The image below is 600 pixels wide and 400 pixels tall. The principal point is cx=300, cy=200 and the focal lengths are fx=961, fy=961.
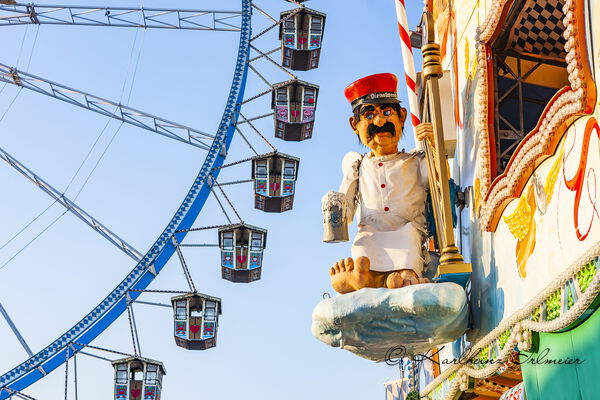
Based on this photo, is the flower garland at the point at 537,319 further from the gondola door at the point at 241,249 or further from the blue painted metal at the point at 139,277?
the gondola door at the point at 241,249

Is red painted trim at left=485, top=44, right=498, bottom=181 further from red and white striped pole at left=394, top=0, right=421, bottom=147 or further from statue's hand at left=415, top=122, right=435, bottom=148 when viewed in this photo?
red and white striped pole at left=394, top=0, right=421, bottom=147

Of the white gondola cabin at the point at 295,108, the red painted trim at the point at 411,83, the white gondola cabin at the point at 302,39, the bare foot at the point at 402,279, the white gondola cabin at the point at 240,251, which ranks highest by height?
the white gondola cabin at the point at 302,39

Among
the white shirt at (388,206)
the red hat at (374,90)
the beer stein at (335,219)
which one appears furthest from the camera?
the red hat at (374,90)

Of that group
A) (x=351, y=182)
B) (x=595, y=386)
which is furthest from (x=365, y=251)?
(x=595, y=386)

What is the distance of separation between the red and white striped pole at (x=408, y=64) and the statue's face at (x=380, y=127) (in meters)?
0.15

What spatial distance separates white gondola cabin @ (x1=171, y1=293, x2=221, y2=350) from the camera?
540 inches

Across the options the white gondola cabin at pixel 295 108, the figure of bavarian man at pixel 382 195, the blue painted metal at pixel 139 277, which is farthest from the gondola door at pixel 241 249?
the figure of bavarian man at pixel 382 195

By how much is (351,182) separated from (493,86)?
123 centimetres

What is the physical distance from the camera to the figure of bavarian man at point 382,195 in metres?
5.88

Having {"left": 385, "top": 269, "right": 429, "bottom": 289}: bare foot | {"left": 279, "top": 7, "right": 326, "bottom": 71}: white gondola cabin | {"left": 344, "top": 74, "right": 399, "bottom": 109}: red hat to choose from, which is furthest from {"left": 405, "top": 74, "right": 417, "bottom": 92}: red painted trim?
{"left": 279, "top": 7, "right": 326, "bottom": 71}: white gondola cabin

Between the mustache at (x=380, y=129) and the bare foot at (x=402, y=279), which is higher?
the mustache at (x=380, y=129)

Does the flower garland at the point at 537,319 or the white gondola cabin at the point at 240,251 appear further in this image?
the white gondola cabin at the point at 240,251

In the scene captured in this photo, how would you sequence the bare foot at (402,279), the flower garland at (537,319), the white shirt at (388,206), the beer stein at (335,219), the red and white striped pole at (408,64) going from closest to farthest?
the flower garland at (537,319), the bare foot at (402,279), the white shirt at (388,206), the beer stein at (335,219), the red and white striped pole at (408,64)

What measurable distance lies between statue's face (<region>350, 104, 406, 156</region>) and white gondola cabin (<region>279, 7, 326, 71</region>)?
29.0 feet
